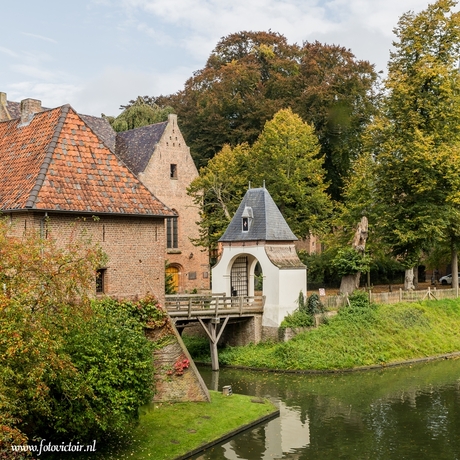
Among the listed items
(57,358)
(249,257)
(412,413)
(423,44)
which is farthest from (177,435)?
(423,44)

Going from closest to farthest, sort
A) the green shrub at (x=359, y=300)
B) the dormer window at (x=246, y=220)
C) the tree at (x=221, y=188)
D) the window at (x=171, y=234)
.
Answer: the dormer window at (x=246, y=220) < the green shrub at (x=359, y=300) < the tree at (x=221, y=188) < the window at (x=171, y=234)

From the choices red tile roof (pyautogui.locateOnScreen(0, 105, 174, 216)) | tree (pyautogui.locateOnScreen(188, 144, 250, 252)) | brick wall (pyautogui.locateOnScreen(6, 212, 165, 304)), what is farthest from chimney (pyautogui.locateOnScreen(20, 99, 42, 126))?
tree (pyautogui.locateOnScreen(188, 144, 250, 252))

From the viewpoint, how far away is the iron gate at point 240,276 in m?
32.2

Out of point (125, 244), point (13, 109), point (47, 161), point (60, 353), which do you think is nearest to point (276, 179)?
point (13, 109)

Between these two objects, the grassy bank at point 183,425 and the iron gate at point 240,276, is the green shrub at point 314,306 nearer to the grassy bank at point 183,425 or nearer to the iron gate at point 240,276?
the iron gate at point 240,276

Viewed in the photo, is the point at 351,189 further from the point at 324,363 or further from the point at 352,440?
the point at 352,440

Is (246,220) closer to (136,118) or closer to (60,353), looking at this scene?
Answer: (60,353)

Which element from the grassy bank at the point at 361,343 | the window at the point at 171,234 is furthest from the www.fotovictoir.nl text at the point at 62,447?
the window at the point at 171,234

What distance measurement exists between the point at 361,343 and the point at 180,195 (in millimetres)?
16998

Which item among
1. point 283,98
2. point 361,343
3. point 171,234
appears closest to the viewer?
point 361,343

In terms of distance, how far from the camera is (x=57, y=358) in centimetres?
1174

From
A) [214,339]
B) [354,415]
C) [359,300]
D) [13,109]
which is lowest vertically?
[354,415]

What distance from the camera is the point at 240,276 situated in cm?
3247

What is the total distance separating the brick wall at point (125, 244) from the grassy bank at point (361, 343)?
389 inches
